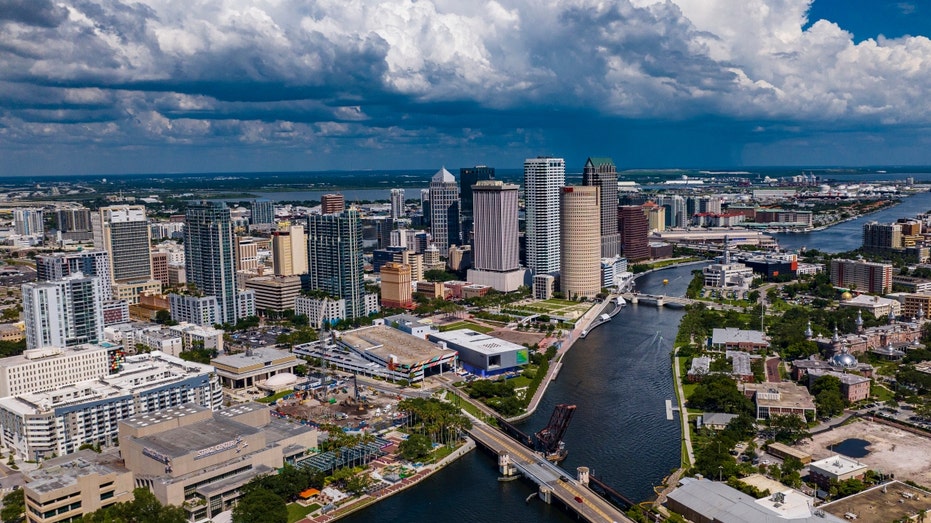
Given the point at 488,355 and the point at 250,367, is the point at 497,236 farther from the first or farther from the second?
the point at 250,367

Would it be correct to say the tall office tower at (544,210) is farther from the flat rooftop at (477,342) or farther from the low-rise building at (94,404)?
the low-rise building at (94,404)

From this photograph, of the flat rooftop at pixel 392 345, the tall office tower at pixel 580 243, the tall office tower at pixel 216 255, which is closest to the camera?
the flat rooftop at pixel 392 345

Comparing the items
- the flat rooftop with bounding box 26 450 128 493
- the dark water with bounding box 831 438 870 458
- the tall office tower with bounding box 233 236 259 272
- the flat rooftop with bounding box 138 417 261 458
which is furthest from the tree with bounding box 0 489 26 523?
the tall office tower with bounding box 233 236 259 272

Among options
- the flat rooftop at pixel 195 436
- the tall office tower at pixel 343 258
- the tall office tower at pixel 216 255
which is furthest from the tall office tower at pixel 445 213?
the flat rooftop at pixel 195 436

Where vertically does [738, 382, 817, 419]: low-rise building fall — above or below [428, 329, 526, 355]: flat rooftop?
below

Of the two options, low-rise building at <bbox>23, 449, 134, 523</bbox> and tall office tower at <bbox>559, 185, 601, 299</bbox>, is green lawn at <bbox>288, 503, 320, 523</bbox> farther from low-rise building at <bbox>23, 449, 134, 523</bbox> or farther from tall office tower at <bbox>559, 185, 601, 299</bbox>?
tall office tower at <bbox>559, 185, 601, 299</bbox>

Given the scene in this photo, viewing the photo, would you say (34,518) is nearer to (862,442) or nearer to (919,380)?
(862,442)
